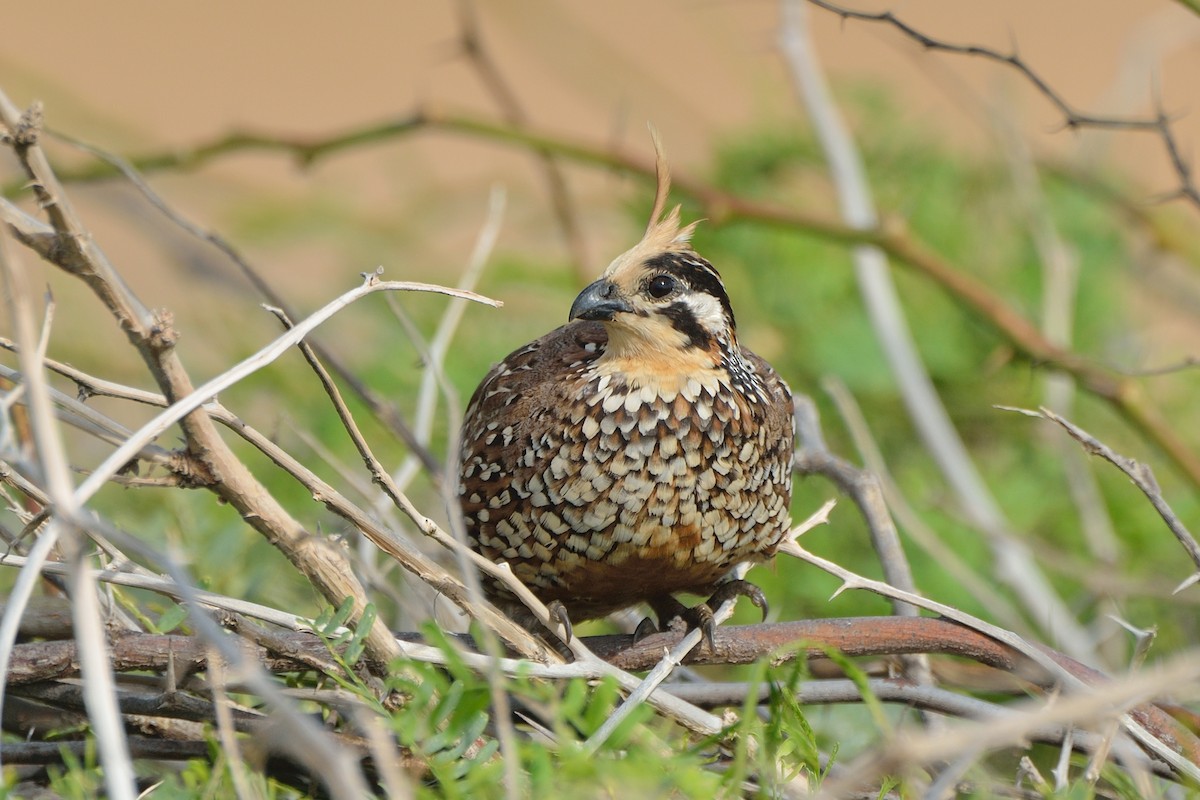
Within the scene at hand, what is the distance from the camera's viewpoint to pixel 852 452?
16.6ft

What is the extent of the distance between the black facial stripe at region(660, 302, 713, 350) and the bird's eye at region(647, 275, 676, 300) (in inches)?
1.4

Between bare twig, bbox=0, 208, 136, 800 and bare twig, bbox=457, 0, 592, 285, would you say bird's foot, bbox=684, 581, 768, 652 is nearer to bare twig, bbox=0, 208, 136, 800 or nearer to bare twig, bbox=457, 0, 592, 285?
bare twig, bbox=0, 208, 136, 800

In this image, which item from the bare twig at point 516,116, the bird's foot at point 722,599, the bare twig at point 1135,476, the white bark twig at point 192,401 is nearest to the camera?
the white bark twig at point 192,401

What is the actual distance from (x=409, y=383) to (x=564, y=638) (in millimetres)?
3033

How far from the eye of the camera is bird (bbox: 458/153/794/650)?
290 cm

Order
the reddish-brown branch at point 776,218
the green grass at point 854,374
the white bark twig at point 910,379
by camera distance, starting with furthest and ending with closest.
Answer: the white bark twig at point 910,379 < the reddish-brown branch at point 776,218 < the green grass at point 854,374

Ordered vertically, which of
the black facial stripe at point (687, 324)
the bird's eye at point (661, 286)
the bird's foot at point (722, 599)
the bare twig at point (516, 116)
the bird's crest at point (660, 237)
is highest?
the bare twig at point (516, 116)

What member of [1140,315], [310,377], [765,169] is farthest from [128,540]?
[1140,315]

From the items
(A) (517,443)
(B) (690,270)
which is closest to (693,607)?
(A) (517,443)

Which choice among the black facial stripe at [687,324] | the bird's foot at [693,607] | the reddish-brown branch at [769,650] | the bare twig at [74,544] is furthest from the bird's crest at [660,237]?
the bare twig at [74,544]

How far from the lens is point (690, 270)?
3.22 metres

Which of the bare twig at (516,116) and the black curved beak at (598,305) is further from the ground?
the bare twig at (516,116)

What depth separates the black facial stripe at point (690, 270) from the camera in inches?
126

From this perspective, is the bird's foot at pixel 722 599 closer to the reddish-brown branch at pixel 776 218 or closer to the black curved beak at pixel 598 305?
the black curved beak at pixel 598 305
